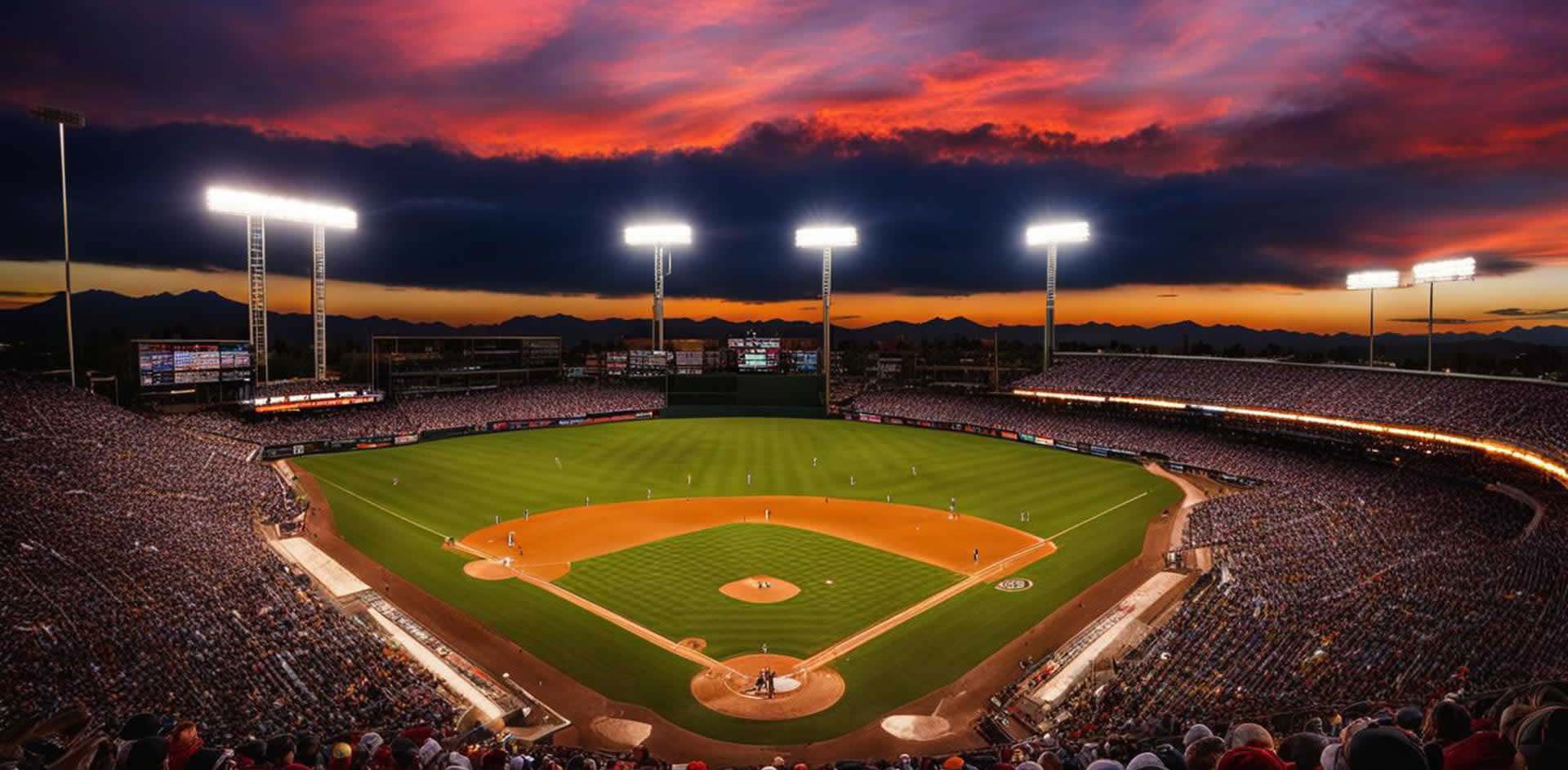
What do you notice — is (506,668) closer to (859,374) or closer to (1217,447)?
(1217,447)

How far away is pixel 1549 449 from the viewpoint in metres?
Answer: 29.8

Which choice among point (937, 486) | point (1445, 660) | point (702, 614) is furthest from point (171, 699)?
point (937, 486)

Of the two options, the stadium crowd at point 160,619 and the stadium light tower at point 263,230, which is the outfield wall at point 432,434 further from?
the stadium crowd at point 160,619

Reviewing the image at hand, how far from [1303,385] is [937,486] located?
25320mm

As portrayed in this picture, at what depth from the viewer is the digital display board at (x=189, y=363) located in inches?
1885

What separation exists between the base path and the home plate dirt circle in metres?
10.2

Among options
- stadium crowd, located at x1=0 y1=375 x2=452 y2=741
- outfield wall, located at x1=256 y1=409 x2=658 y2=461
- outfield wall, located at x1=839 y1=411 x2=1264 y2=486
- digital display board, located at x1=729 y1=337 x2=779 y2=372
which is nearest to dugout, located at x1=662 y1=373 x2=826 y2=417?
digital display board, located at x1=729 y1=337 x2=779 y2=372

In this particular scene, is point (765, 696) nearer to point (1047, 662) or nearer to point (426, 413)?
point (1047, 662)

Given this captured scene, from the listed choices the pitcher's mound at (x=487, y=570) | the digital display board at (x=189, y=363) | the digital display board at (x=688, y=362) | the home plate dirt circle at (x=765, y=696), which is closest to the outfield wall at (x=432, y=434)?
the digital display board at (x=688, y=362)

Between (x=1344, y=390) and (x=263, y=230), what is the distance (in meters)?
69.3

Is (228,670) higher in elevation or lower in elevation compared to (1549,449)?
lower

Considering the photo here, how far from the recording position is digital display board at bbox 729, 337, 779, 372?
7544 centimetres

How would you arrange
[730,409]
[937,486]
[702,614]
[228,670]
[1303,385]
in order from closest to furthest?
[228,670]
[702,614]
[937,486]
[1303,385]
[730,409]

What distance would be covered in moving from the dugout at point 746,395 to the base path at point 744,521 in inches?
1267
